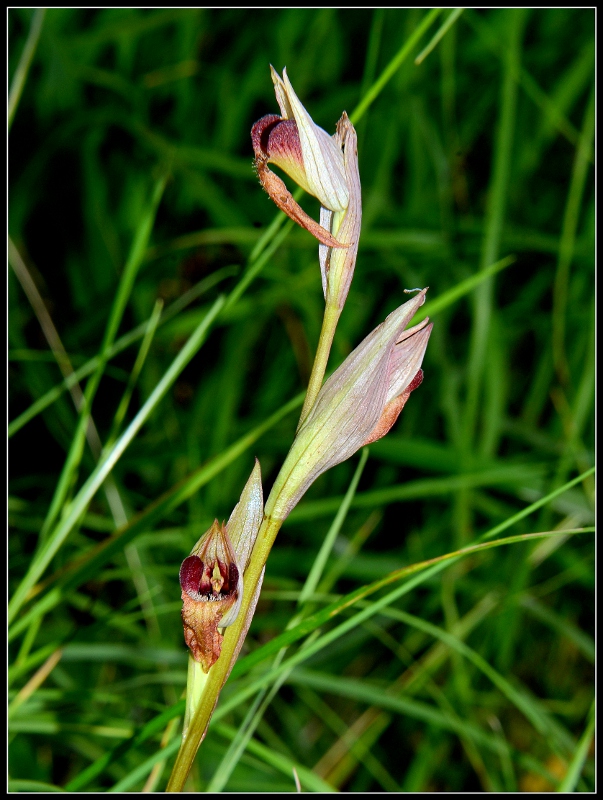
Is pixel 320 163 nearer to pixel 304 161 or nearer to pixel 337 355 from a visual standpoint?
pixel 304 161

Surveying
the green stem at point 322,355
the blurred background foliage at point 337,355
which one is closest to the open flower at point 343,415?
the green stem at point 322,355

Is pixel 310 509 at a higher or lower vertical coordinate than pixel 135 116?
lower

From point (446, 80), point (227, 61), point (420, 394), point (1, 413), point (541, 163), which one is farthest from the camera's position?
point (541, 163)

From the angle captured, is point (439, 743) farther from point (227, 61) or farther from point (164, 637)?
point (227, 61)

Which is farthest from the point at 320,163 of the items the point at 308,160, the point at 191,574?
the point at 191,574

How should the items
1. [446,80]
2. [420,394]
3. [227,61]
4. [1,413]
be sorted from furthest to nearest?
[227,61]
[420,394]
[446,80]
[1,413]

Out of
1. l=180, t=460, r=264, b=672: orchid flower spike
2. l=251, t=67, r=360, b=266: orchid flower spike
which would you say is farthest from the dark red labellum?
l=251, t=67, r=360, b=266: orchid flower spike

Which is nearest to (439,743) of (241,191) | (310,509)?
(310,509)

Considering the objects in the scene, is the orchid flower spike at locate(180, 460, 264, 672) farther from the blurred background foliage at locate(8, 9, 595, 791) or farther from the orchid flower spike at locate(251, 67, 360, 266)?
the blurred background foliage at locate(8, 9, 595, 791)
